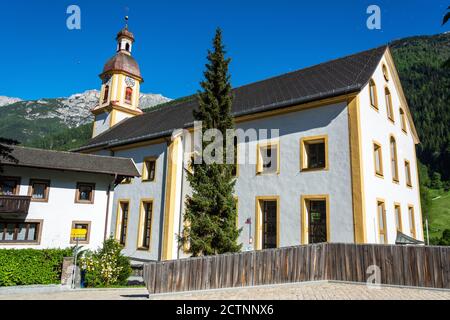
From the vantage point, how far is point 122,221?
78.2 feet

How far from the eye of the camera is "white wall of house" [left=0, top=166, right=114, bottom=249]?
18536 mm

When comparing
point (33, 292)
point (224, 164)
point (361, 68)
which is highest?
point (361, 68)

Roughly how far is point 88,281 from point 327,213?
1128 cm

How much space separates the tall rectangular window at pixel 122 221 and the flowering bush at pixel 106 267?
6952 millimetres

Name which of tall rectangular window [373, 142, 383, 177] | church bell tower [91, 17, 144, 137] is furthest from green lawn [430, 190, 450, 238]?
church bell tower [91, 17, 144, 137]

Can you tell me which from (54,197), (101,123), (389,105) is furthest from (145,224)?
(101,123)

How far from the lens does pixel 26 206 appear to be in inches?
691

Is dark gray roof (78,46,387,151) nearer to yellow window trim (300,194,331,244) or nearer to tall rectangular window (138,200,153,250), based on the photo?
yellow window trim (300,194,331,244)

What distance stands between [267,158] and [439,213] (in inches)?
2786

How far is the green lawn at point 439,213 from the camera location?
55.5 m

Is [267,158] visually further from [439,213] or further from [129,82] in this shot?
[439,213]

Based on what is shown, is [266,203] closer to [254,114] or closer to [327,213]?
[327,213]

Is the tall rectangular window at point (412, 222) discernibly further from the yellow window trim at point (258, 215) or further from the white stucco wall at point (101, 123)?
the white stucco wall at point (101, 123)

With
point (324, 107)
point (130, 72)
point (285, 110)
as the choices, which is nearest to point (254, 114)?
point (285, 110)
